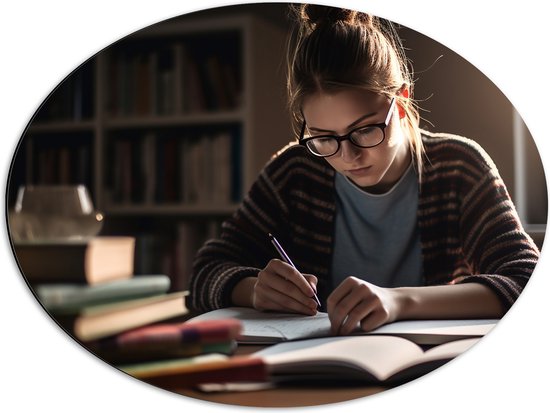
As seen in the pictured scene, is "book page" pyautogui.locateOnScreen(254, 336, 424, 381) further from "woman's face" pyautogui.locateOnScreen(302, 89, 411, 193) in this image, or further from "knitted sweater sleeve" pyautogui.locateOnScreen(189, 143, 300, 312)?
"woman's face" pyautogui.locateOnScreen(302, 89, 411, 193)

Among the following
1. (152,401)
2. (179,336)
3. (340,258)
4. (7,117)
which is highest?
(7,117)

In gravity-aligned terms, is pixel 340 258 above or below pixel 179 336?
above

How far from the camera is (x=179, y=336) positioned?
103 cm

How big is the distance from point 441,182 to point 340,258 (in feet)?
0.69

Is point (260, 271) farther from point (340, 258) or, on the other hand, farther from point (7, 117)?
point (7, 117)

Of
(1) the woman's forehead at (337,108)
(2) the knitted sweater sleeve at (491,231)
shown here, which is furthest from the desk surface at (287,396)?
(1) the woman's forehead at (337,108)

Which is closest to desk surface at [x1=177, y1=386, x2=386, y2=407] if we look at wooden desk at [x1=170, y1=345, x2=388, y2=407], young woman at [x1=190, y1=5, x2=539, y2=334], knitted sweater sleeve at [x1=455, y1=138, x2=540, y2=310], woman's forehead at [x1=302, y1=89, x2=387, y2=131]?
wooden desk at [x1=170, y1=345, x2=388, y2=407]

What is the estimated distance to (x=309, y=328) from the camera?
3.43 feet

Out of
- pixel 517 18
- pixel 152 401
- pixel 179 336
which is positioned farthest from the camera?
pixel 517 18

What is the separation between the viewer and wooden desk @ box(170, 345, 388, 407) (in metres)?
1.00

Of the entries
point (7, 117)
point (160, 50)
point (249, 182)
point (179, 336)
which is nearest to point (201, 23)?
point (160, 50)

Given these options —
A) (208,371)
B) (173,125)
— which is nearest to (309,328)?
(208,371)

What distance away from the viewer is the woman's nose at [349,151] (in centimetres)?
109

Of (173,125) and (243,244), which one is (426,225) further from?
(173,125)
